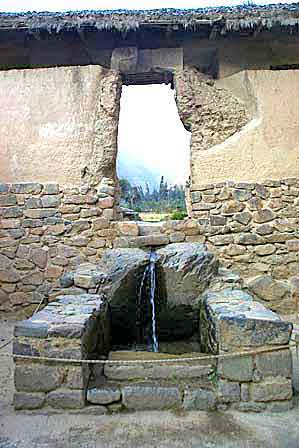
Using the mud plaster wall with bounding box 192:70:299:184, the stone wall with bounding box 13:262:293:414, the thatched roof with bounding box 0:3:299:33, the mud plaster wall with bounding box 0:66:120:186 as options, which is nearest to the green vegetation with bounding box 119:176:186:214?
the mud plaster wall with bounding box 192:70:299:184

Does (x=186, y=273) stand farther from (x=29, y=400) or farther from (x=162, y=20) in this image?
(x=162, y=20)

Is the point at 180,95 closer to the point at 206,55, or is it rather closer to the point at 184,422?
the point at 206,55

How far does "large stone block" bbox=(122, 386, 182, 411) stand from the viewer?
9.32ft

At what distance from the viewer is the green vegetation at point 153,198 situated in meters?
9.66

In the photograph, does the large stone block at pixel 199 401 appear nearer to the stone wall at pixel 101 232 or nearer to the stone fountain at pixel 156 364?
the stone fountain at pixel 156 364

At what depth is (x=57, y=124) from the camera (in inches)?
213

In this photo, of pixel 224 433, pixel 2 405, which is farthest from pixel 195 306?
pixel 2 405

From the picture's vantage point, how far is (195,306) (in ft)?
13.5

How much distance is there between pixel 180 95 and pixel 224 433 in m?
4.38

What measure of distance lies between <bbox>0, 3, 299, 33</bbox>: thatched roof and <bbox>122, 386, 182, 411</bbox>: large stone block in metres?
4.49

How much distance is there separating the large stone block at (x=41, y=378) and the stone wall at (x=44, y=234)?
2.52 m

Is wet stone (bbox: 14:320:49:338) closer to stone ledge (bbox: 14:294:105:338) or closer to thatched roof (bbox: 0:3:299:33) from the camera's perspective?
stone ledge (bbox: 14:294:105:338)

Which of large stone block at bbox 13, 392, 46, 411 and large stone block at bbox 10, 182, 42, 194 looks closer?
large stone block at bbox 13, 392, 46, 411

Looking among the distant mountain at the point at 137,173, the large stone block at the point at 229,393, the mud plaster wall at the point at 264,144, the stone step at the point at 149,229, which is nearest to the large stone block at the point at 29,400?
the large stone block at the point at 229,393
